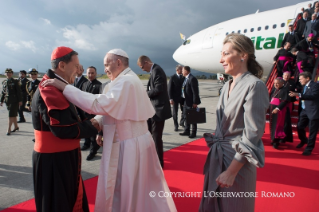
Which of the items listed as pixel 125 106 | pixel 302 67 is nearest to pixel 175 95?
→ pixel 302 67

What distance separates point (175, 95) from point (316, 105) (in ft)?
11.7

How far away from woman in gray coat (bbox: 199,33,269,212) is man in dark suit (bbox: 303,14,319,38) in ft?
25.2

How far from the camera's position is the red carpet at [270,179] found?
9.04 ft

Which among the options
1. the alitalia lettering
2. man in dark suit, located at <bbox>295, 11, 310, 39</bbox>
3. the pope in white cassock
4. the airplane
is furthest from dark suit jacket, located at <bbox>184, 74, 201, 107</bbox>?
the alitalia lettering

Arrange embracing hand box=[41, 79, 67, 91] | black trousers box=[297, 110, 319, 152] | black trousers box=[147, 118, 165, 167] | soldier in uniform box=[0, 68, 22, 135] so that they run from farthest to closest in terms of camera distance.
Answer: soldier in uniform box=[0, 68, 22, 135] < black trousers box=[297, 110, 319, 152] < black trousers box=[147, 118, 165, 167] < embracing hand box=[41, 79, 67, 91]

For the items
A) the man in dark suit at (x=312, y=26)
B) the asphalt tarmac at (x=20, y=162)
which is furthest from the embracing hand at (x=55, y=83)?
the man in dark suit at (x=312, y=26)

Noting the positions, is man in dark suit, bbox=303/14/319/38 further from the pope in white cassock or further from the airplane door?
the pope in white cassock

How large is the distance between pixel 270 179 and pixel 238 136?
259cm

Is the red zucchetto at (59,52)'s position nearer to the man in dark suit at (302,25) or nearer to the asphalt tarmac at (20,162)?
the asphalt tarmac at (20,162)

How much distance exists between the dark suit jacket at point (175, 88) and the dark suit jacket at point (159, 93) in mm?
2589

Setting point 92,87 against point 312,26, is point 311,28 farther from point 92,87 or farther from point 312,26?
point 92,87

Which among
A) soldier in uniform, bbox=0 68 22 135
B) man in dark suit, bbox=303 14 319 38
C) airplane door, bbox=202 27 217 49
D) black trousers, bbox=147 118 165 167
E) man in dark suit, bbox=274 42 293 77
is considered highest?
airplane door, bbox=202 27 217 49

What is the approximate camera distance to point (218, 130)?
5.29ft

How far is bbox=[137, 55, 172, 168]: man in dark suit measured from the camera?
3.83 meters
